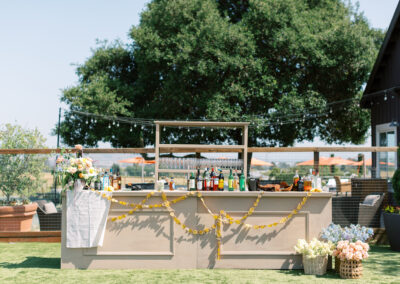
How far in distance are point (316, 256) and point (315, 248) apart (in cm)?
10

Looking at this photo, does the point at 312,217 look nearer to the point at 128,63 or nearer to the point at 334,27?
the point at 334,27

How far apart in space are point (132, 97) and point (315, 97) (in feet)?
21.9

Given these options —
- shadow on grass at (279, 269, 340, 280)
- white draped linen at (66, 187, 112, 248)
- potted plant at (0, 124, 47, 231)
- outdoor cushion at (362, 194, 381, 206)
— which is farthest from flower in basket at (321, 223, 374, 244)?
potted plant at (0, 124, 47, 231)

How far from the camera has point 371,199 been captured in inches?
307

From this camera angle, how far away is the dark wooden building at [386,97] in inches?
432

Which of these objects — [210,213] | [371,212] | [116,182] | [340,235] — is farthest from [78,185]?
[371,212]

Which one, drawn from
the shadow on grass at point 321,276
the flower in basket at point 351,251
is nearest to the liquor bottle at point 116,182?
the shadow on grass at point 321,276

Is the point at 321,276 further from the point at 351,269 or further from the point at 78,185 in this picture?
the point at 78,185

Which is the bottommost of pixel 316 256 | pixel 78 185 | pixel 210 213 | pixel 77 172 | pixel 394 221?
pixel 316 256

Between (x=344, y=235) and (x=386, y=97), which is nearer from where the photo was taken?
(x=344, y=235)

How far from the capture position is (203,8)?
50.9ft

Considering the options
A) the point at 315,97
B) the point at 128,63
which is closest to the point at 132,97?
the point at 128,63

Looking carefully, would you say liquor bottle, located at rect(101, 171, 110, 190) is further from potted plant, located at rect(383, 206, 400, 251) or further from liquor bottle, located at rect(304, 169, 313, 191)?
potted plant, located at rect(383, 206, 400, 251)

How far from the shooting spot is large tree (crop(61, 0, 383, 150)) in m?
15.0
